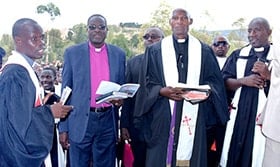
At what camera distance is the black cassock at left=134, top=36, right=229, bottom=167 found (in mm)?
4168

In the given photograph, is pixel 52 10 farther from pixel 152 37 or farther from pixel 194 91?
pixel 194 91

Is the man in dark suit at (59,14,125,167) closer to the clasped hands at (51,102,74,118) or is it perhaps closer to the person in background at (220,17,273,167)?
the clasped hands at (51,102,74,118)

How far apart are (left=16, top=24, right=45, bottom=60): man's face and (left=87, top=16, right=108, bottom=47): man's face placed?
124cm

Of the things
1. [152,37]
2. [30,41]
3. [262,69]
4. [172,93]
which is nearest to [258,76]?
[262,69]

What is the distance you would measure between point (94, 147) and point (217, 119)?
126 cm

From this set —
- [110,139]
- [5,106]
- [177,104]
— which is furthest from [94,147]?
[5,106]

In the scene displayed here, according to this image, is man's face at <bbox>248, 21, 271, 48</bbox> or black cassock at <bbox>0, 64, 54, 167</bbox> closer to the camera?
black cassock at <bbox>0, 64, 54, 167</bbox>

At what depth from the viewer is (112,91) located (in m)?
4.09

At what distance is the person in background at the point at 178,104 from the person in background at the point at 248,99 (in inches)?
10.9

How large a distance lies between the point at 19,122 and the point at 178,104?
167 cm

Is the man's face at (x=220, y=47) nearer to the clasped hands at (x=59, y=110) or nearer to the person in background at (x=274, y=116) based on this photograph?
the person in background at (x=274, y=116)

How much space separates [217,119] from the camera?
432 centimetres

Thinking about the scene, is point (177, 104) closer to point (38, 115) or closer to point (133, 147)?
point (133, 147)

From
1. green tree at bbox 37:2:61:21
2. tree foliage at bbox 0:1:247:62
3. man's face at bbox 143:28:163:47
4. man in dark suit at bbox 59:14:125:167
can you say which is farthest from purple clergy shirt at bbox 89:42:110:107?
green tree at bbox 37:2:61:21
